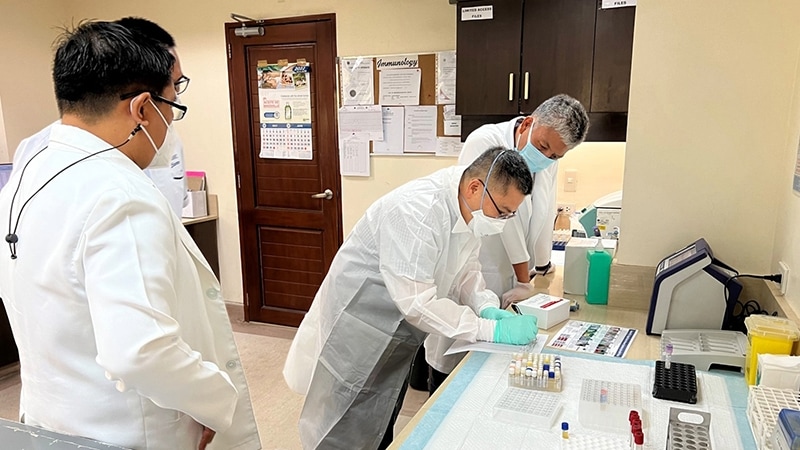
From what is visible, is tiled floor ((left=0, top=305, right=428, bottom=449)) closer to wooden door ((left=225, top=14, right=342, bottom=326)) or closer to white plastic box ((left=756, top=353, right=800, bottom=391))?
wooden door ((left=225, top=14, right=342, bottom=326))

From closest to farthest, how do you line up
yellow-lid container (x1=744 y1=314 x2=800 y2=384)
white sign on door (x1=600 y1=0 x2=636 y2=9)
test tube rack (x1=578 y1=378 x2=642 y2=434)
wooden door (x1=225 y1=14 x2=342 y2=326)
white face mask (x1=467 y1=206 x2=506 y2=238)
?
test tube rack (x1=578 y1=378 x2=642 y2=434) < yellow-lid container (x1=744 y1=314 x2=800 y2=384) < white face mask (x1=467 y1=206 x2=506 y2=238) < white sign on door (x1=600 y1=0 x2=636 y2=9) < wooden door (x1=225 y1=14 x2=342 y2=326)

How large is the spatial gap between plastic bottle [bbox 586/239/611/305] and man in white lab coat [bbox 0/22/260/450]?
4.32 feet

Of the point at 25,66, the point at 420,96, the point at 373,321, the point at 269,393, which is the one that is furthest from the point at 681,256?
the point at 25,66

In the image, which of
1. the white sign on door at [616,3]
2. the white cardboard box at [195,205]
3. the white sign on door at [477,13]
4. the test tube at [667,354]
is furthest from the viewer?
the white cardboard box at [195,205]

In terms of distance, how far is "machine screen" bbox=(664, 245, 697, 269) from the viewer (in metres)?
1.62

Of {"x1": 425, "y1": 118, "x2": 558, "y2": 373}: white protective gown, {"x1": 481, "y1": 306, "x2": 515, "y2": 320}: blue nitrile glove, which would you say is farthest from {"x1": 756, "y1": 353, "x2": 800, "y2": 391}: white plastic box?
{"x1": 425, "y1": 118, "x2": 558, "y2": 373}: white protective gown

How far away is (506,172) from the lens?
1.54 metres

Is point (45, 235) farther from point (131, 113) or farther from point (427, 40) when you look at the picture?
point (427, 40)

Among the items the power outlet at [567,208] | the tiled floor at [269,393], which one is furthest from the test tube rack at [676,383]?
the power outlet at [567,208]

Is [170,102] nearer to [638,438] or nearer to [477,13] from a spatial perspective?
[638,438]

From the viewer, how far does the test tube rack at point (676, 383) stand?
3.98 feet

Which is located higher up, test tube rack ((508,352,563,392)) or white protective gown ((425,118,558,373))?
white protective gown ((425,118,558,373))

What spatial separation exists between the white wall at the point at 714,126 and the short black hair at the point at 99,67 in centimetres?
148

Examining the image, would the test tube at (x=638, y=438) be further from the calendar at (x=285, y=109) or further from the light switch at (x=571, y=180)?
the calendar at (x=285, y=109)
